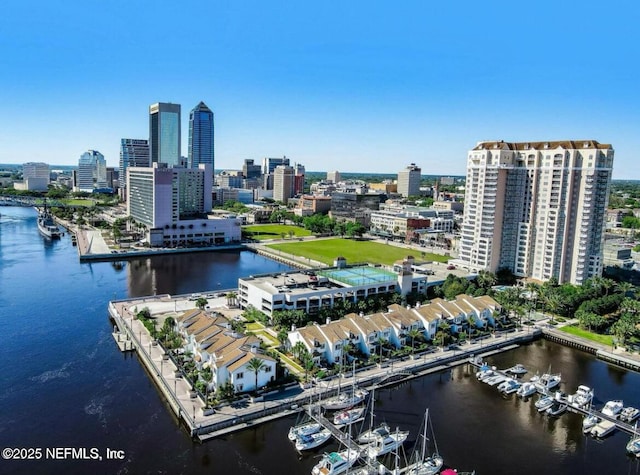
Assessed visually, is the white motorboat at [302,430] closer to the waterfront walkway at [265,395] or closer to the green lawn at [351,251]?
the waterfront walkway at [265,395]

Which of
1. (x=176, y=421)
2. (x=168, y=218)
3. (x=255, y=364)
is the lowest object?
(x=176, y=421)

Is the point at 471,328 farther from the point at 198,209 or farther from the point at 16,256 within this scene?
the point at 198,209

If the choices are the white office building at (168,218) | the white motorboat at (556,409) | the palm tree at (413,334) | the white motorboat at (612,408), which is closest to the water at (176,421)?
the white motorboat at (556,409)

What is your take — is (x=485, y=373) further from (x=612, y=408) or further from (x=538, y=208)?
(x=538, y=208)

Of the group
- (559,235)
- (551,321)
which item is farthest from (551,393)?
(559,235)

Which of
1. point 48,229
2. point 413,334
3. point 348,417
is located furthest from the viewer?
point 48,229

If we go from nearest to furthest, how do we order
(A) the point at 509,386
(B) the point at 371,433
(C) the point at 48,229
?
(B) the point at 371,433 → (A) the point at 509,386 → (C) the point at 48,229

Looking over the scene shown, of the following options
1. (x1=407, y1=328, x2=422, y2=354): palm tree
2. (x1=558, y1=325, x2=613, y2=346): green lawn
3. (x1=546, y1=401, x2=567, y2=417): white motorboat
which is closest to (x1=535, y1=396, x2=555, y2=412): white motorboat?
(x1=546, y1=401, x2=567, y2=417): white motorboat

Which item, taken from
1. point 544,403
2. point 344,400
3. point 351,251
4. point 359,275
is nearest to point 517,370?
point 544,403
